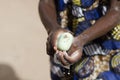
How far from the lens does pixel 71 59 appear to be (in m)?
0.87

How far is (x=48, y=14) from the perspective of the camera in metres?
1.05

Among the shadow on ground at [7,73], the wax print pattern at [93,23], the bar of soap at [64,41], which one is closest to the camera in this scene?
the bar of soap at [64,41]

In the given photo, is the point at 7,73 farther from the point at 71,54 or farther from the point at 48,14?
the point at 71,54

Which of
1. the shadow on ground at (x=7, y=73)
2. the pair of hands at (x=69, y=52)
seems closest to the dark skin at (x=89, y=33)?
the pair of hands at (x=69, y=52)

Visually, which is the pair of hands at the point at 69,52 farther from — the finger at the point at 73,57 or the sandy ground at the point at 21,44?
the sandy ground at the point at 21,44

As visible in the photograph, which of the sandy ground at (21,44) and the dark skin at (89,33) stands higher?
the dark skin at (89,33)

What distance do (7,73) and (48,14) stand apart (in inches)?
39.7

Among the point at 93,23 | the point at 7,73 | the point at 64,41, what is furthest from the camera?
the point at 7,73

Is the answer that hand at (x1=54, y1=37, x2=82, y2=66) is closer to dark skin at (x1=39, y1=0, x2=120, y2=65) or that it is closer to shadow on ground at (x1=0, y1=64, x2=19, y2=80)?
dark skin at (x1=39, y1=0, x2=120, y2=65)

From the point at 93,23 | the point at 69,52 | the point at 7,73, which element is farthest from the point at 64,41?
the point at 7,73

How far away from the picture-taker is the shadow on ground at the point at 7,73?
199 centimetres

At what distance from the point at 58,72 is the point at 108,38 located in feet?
0.63

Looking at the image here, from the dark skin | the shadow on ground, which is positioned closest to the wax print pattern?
the dark skin

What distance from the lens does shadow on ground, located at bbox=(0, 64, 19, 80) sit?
199 centimetres
